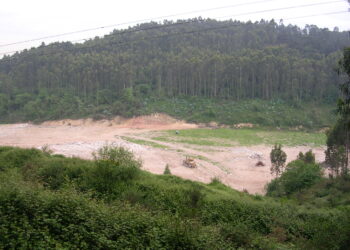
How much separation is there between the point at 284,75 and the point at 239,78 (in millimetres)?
10792

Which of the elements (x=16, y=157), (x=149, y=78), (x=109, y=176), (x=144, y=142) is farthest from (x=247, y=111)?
(x=109, y=176)

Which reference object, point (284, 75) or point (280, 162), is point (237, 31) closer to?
point (284, 75)

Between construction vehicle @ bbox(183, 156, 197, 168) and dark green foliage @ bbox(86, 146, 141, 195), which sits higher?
dark green foliage @ bbox(86, 146, 141, 195)

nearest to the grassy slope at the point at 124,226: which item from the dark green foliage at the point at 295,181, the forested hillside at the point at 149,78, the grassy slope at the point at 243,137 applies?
the dark green foliage at the point at 295,181

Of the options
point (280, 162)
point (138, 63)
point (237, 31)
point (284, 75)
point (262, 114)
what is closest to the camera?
point (280, 162)

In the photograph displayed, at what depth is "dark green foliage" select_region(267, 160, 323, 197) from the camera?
21.3 meters

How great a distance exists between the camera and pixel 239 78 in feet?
257

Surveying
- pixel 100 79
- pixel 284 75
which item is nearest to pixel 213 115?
pixel 284 75

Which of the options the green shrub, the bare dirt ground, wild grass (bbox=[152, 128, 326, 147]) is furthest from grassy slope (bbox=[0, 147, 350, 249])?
wild grass (bbox=[152, 128, 326, 147])

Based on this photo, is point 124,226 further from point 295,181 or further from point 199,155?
point 199,155

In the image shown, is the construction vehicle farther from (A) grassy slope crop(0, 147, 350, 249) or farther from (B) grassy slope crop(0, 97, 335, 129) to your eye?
(B) grassy slope crop(0, 97, 335, 129)

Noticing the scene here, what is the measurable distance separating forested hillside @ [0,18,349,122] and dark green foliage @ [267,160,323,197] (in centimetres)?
4810

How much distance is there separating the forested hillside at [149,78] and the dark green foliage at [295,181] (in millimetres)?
48096

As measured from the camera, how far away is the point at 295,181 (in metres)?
21.5
